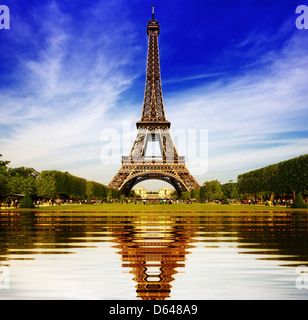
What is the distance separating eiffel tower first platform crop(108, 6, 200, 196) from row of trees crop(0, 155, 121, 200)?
6.07 metres

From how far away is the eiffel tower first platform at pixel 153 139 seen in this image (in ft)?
197

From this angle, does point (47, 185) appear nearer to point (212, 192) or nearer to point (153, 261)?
point (212, 192)

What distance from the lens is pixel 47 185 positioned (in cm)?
4978

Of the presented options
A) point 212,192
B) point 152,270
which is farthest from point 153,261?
point 212,192

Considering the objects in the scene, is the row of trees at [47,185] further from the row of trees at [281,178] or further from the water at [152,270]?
the water at [152,270]

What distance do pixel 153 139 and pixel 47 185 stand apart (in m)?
28.9

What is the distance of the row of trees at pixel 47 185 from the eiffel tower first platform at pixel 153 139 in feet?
19.9

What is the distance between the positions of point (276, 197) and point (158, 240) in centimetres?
Result: 7387

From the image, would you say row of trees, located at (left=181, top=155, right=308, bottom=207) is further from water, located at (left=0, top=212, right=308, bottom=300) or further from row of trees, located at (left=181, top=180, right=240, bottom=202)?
water, located at (left=0, top=212, right=308, bottom=300)

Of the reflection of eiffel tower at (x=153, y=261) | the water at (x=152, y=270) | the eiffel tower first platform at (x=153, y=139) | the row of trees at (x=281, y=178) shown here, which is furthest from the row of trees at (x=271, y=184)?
the water at (x=152, y=270)

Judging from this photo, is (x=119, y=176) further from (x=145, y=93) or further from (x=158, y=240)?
(x=158, y=240)

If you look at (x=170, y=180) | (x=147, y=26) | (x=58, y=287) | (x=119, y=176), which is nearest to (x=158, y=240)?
(x=58, y=287)

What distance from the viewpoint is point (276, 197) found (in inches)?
2995
